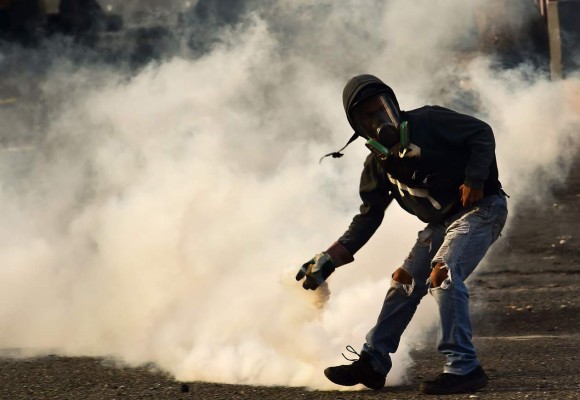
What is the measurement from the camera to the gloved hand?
17.6 ft

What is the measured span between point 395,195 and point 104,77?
699 cm

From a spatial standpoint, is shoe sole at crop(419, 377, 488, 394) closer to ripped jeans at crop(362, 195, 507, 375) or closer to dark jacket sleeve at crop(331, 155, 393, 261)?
ripped jeans at crop(362, 195, 507, 375)

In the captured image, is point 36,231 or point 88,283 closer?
point 88,283

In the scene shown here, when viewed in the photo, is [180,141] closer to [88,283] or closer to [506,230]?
[88,283]

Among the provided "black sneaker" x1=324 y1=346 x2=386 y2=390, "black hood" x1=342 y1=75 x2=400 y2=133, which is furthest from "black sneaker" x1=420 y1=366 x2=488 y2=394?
"black hood" x1=342 y1=75 x2=400 y2=133

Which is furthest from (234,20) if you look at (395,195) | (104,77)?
(395,195)

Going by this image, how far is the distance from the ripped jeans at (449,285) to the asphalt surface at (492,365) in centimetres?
18

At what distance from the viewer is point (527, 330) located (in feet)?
22.6

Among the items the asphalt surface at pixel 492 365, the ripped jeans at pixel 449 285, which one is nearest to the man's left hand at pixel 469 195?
the ripped jeans at pixel 449 285

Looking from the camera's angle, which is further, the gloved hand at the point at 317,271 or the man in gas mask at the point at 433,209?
the gloved hand at the point at 317,271

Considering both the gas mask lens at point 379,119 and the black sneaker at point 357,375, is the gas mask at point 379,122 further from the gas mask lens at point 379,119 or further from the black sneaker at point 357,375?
the black sneaker at point 357,375

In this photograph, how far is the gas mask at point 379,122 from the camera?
16.6 ft

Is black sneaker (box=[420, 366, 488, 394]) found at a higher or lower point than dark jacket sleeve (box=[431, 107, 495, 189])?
lower

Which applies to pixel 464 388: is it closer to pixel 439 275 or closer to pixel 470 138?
pixel 439 275
